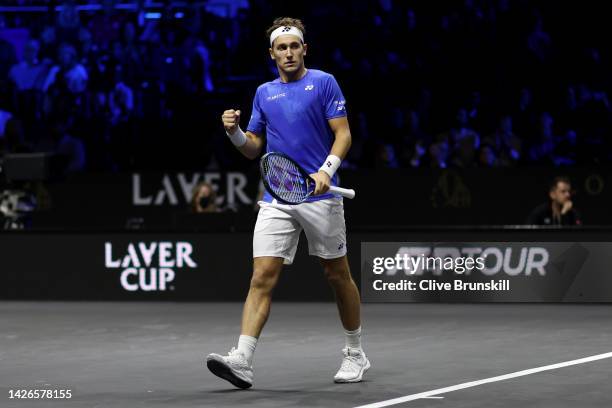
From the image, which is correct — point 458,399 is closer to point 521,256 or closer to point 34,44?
point 521,256

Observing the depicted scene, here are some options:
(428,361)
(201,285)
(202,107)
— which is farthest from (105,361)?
(202,107)

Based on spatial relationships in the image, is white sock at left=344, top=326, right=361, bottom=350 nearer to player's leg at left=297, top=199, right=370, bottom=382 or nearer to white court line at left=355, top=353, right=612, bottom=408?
player's leg at left=297, top=199, right=370, bottom=382

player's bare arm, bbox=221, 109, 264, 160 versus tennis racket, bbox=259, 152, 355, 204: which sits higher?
player's bare arm, bbox=221, 109, 264, 160

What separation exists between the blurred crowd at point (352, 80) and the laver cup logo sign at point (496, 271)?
451 cm

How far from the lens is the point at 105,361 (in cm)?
920

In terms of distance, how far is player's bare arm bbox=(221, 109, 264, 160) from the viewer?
7.59 meters

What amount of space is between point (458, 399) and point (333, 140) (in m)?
1.82

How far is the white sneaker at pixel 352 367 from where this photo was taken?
313 inches

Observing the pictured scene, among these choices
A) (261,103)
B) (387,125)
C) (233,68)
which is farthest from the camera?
(233,68)

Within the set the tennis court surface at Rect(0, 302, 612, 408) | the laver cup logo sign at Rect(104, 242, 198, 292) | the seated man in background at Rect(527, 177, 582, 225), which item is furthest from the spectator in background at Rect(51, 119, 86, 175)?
the seated man in background at Rect(527, 177, 582, 225)

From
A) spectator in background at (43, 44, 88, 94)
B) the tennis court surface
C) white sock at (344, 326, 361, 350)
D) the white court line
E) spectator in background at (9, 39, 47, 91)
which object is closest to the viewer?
the white court line

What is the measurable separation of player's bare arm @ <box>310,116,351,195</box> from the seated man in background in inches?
314

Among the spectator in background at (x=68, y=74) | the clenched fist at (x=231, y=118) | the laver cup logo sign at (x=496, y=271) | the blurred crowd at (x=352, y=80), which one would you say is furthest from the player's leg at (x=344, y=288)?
the spectator in background at (x=68, y=74)

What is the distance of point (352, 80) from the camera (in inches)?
768
